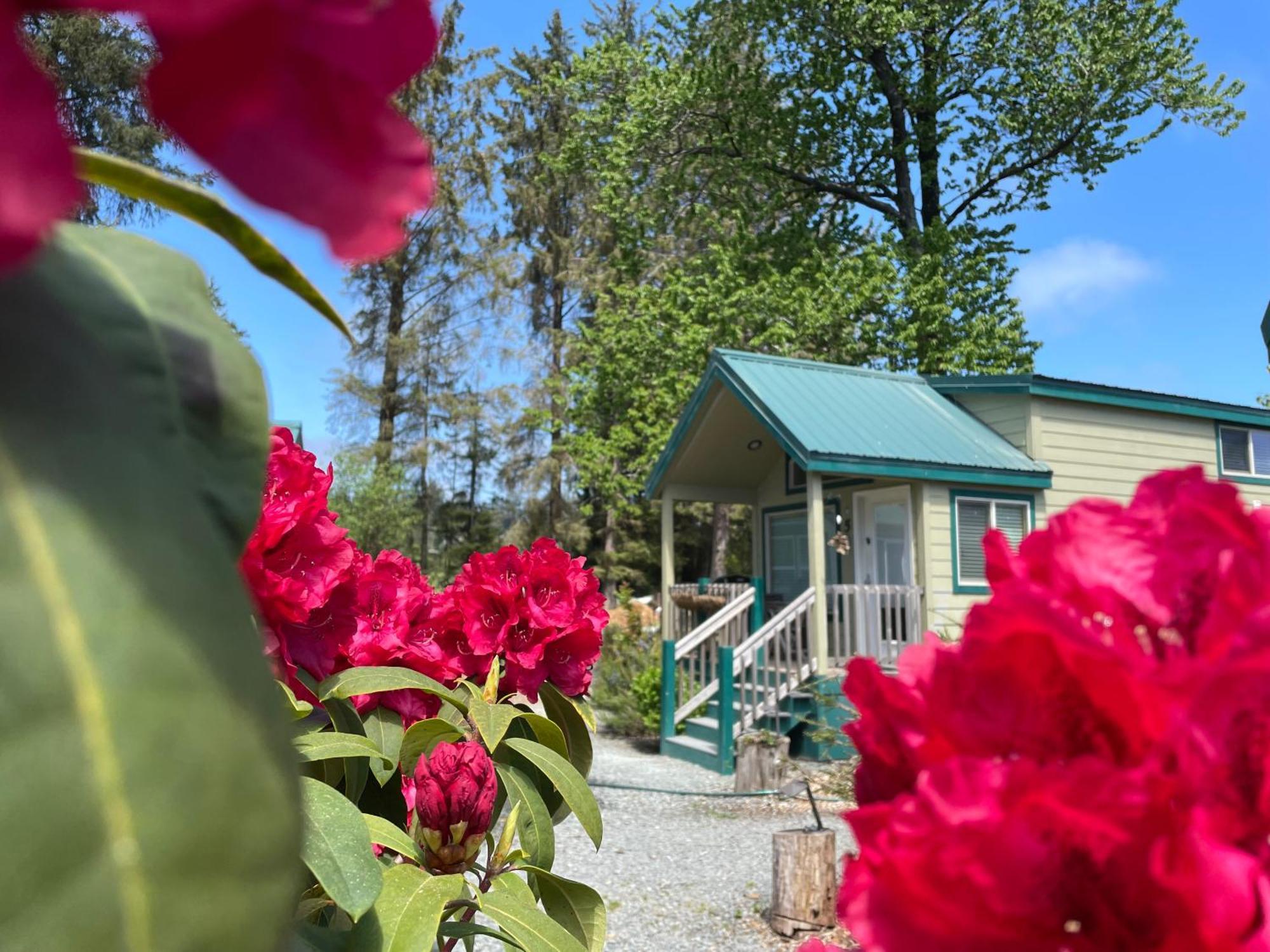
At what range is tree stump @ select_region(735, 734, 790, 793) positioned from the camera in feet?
33.9

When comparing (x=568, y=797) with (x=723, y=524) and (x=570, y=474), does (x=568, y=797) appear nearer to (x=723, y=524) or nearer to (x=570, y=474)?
(x=723, y=524)

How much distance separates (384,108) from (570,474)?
3092cm

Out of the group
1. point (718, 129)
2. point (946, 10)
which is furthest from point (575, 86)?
point (946, 10)

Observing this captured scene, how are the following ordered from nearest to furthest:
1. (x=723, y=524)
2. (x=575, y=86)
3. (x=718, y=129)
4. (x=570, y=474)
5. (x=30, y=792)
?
(x=30, y=792) → (x=718, y=129) → (x=575, y=86) → (x=723, y=524) → (x=570, y=474)

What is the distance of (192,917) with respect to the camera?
27 cm

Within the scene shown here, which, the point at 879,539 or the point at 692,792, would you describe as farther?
the point at 879,539

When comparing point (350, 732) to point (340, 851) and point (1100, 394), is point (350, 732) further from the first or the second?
point (1100, 394)

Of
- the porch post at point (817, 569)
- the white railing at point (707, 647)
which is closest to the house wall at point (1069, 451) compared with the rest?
the porch post at point (817, 569)

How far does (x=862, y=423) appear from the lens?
12258 mm

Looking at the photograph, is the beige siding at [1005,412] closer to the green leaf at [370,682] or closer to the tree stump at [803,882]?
the tree stump at [803,882]

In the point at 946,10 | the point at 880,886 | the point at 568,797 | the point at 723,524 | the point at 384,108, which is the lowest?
the point at 568,797

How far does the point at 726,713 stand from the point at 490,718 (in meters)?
9.85

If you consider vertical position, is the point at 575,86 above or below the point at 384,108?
above

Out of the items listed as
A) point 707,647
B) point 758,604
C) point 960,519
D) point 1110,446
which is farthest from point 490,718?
point 1110,446
